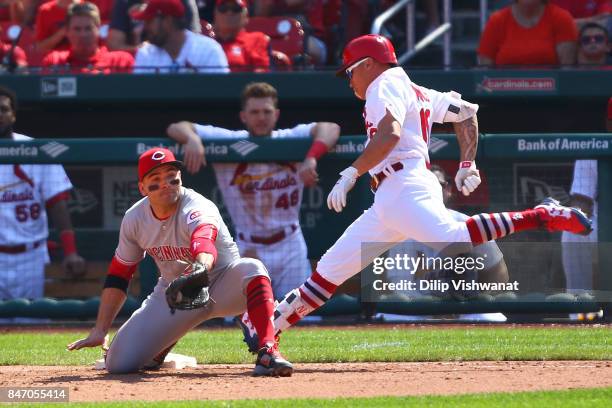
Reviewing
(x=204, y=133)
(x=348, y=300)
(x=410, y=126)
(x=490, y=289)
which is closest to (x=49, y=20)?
(x=204, y=133)

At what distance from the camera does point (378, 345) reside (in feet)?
21.9

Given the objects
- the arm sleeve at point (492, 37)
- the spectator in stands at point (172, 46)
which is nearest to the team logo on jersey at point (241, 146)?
the spectator in stands at point (172, 46)

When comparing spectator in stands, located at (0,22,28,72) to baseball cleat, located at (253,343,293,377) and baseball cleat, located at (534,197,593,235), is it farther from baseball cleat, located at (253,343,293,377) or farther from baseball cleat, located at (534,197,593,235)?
baseball cleat, located at (534,197,593,235)

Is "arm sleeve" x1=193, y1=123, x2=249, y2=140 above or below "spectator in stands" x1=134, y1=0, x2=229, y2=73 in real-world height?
below

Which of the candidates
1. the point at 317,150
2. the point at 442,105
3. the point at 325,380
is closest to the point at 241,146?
the point at 317,150

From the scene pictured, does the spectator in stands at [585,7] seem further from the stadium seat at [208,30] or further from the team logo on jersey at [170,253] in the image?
the team logo on jersey at [170,253]

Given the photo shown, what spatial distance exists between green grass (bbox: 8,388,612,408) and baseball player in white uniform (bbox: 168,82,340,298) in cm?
360

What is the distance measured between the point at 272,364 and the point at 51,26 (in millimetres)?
5688

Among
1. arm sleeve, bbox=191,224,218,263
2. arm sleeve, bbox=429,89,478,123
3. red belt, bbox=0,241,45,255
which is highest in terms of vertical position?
arm sleeve, bbox=429,89,478,123

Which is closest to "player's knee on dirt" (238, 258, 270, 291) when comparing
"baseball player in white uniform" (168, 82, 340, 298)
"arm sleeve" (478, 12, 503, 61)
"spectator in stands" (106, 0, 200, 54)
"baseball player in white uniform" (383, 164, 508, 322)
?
"baseball player in white uniform" (383, 164, 508, 322)

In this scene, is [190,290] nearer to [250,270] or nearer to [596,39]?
[250,270]

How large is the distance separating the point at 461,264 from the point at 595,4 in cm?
334

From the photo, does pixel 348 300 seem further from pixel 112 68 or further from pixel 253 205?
pixel 112 68

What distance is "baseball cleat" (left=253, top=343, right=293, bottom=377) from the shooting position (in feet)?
17.3
